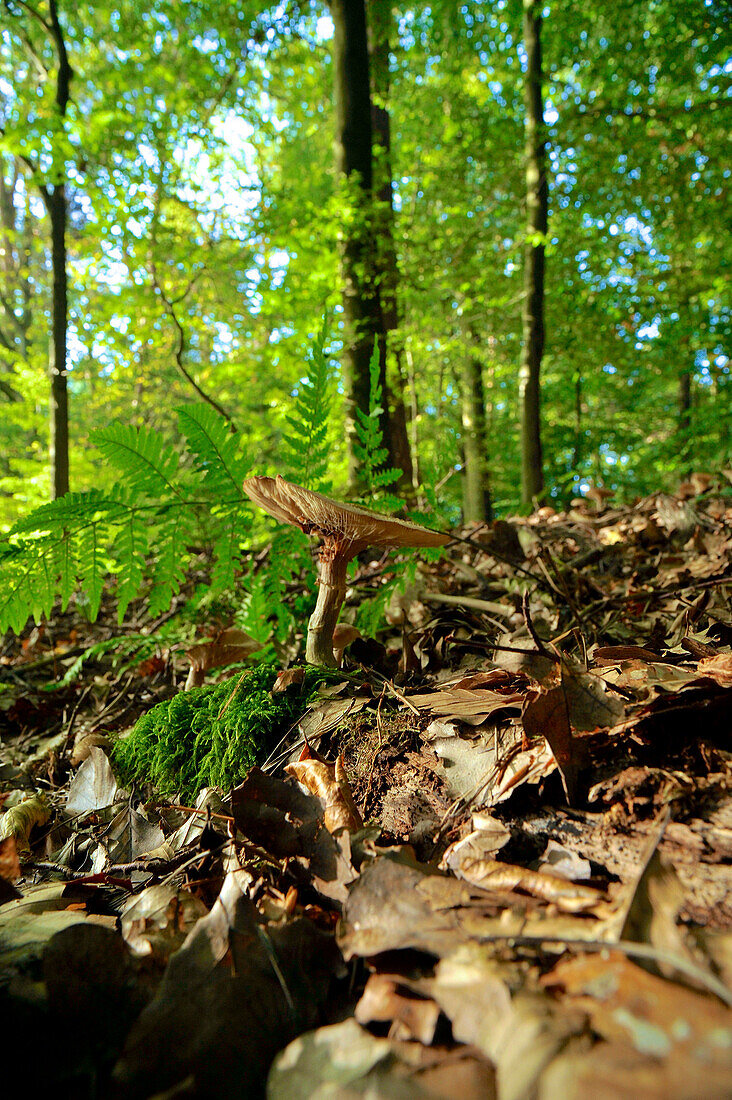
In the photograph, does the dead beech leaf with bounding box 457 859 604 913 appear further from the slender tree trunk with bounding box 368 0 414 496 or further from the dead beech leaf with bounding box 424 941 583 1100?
the slender tree trunk with bounding box 368 0 414 496

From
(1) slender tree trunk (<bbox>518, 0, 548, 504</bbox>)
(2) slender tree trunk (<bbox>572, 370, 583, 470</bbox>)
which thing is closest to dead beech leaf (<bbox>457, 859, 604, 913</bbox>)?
(1) slender tree trunk (<bbox>518, 0, 548, 504</bbox>)

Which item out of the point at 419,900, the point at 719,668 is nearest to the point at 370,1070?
the point at 419,900

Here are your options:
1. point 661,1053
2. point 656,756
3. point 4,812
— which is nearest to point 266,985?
point 661,1053

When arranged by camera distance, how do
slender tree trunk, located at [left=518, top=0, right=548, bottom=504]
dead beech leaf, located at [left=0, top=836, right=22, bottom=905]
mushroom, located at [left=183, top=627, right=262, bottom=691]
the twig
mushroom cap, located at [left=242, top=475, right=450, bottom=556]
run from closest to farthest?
dead beech leaf, located at [left=0, top=836, right=22, bottom=905], mushroom cap, located at [left=242, top=475, right=450, bottom=556], mushroom, located at [left=183, top=627, right=262, bottom=691], the twig, slender tree trunk, located at [left=518, top=0, right=548, bottom=504]

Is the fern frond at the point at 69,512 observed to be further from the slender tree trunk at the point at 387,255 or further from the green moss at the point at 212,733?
the slender tree trunk at the point at 387,255

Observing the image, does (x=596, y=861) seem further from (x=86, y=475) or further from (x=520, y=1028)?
(x=86, y=475)

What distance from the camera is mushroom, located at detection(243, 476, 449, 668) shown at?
1322 mm

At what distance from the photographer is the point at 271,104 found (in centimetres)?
1222

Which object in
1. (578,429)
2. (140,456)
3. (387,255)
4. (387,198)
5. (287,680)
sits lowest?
(287,680)

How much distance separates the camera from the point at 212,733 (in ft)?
4.82

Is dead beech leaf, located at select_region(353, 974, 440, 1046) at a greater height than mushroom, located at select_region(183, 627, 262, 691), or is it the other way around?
mushroom, located at select_region(183, 627, 262, 691)

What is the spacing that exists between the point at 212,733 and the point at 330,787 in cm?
45

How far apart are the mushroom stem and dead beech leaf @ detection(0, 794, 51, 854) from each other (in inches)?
→ 36.8

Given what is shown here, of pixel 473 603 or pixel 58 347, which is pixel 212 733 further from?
pixel 58 347
